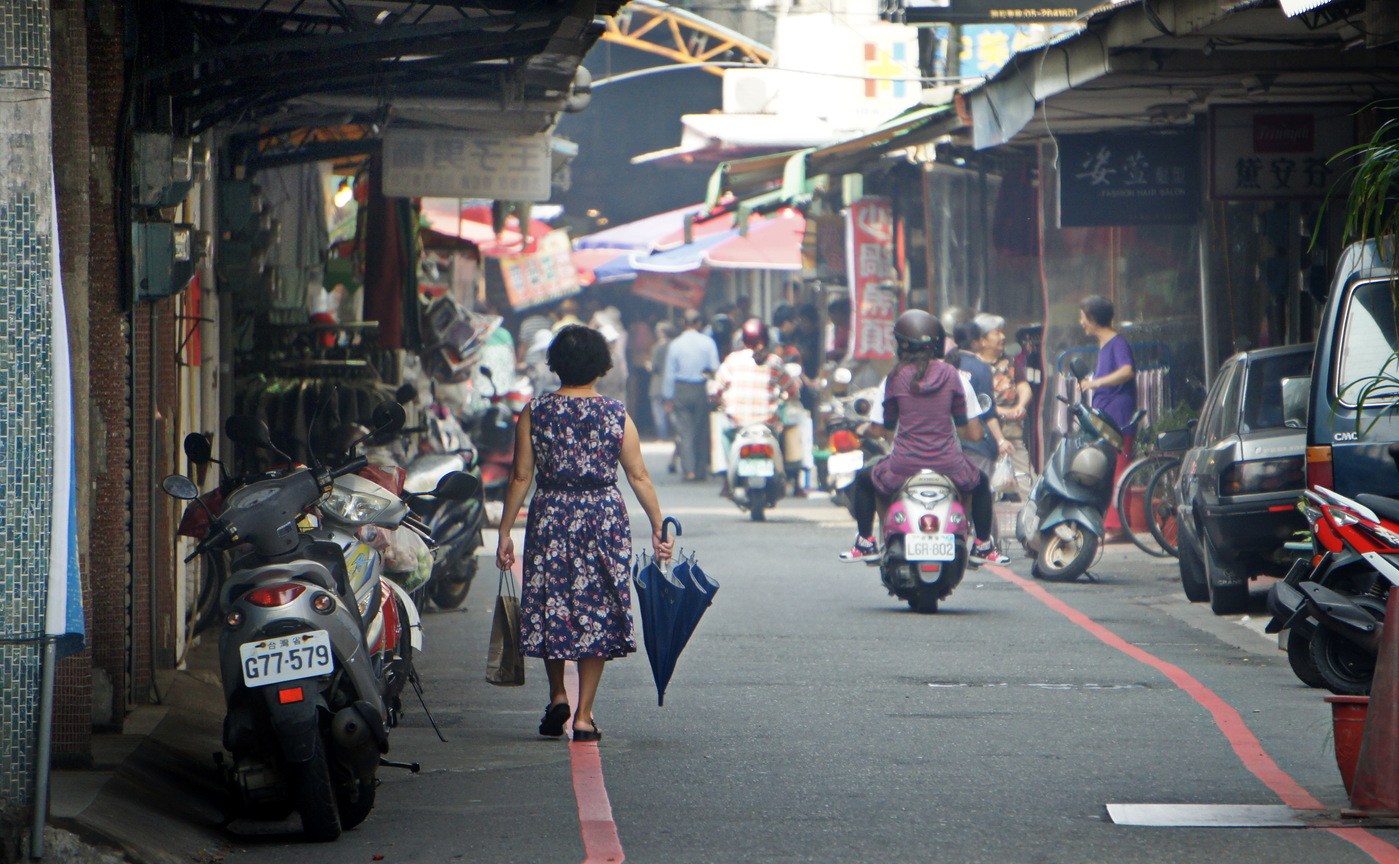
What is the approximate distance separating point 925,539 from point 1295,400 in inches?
90.7

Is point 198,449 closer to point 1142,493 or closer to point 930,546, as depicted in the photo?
point 930,546

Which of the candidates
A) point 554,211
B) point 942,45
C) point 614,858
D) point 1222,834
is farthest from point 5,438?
point 554,211

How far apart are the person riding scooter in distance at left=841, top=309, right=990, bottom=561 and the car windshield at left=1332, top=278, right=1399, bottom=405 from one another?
291 cm

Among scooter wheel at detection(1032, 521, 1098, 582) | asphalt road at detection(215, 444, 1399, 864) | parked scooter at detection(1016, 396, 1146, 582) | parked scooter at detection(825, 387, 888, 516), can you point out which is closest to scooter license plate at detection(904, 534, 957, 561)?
asphalt road at detection(215, 444, 1399, 864)

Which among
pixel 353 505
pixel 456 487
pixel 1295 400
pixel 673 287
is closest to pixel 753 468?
pixel 1295 400

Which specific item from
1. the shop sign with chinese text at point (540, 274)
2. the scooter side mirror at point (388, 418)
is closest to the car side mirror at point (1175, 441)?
the scooter side mirror at point (388, 418)

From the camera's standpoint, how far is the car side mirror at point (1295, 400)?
33.8 feet

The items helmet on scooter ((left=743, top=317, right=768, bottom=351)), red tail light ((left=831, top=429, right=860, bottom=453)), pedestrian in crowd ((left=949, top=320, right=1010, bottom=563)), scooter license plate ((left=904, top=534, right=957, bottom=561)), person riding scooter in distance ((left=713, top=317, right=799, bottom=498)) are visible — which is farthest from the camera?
helmet on scooter ((left=743, top=317, right=768, bottom=351))

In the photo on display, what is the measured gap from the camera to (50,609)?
5105mm

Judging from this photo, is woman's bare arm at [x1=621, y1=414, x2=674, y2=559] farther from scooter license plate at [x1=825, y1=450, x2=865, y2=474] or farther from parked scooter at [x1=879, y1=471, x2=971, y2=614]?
scooter license plate at [x1=825, y1=450, x2=865, y2=474]

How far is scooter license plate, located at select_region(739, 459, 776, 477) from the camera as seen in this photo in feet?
58.9

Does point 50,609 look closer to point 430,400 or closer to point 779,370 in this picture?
point 430,400

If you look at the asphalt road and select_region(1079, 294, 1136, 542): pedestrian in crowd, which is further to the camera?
select_region(1079, 294, 1136, 542): pedestrian in crowd

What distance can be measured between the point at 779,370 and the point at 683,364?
420 centimetres
